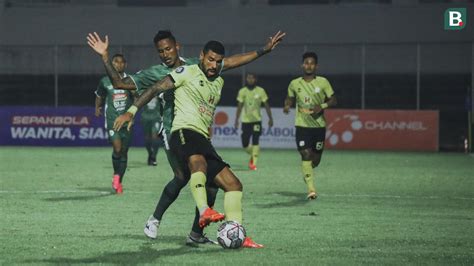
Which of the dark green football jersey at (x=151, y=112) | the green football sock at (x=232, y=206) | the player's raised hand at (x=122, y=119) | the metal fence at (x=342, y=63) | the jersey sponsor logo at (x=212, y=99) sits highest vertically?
the metal fence at (x=342, y=63)

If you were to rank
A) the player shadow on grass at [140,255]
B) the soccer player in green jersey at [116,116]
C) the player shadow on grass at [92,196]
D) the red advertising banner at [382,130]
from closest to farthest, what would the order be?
the player shadow on grass at [140,255] < the player shadow on grass at [92,196] < the soccer player in green jersey at [116,116] < the red advertising banner at [382,130]

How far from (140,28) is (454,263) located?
3592 cm

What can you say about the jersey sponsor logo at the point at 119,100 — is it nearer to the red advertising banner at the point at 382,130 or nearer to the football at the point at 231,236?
the football at the point at 231,236

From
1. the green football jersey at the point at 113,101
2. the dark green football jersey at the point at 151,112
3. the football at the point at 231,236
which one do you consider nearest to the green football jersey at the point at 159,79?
the football at the point at 231,236

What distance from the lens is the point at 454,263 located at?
8.85m

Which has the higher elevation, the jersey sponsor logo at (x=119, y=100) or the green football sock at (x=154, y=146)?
the jersey sponsor logo at (x=119, y=100)

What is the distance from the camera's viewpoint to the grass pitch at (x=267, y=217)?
9.32 m

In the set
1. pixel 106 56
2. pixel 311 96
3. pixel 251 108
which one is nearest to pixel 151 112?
pixel 251 108

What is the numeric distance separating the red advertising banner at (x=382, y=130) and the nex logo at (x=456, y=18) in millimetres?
8234

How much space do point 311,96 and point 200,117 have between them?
6.76 metres

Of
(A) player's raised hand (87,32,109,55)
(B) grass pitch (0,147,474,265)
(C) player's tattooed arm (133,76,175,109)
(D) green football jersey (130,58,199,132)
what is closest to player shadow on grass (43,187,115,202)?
(B) grass pitch (0,147,474,265)

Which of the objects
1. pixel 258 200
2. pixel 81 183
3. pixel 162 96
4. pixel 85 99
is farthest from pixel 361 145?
pixel 162 96

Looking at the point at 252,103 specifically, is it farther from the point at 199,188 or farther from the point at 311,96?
the point at 199,188

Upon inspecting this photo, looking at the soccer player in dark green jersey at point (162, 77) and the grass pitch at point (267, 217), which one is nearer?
the grass pitch at point (267, 217)
